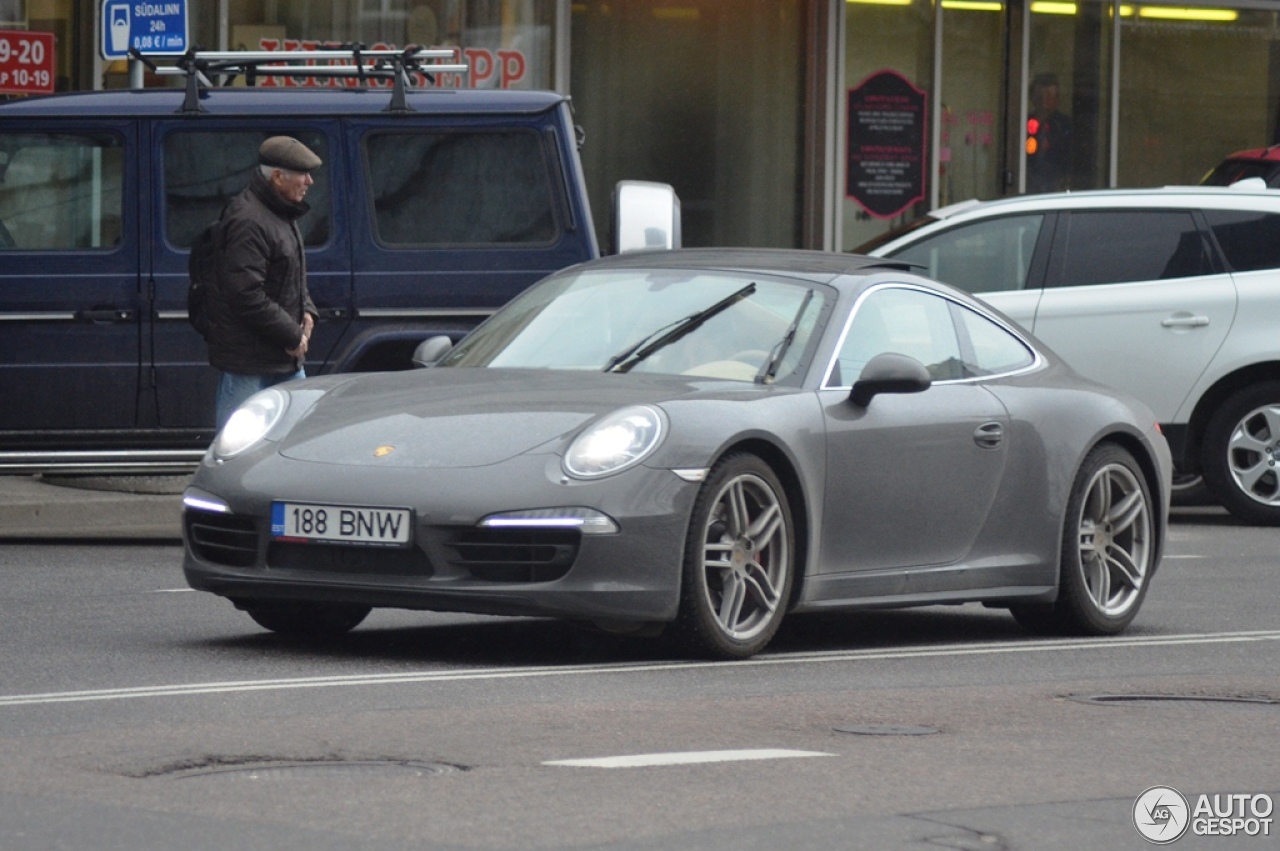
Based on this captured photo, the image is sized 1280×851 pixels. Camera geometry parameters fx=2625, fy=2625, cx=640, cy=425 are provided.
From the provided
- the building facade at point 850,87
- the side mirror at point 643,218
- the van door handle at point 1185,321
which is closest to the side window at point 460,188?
the side mirror at point 643,218

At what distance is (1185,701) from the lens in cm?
734

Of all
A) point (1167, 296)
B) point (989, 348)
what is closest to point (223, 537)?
point (989, 348)

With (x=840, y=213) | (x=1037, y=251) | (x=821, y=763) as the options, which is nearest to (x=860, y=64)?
(x=840, y=213)

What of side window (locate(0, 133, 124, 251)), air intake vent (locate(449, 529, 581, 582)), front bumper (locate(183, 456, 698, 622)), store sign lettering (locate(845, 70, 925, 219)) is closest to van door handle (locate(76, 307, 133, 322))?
side window (locate(0, 133, 124, 251))

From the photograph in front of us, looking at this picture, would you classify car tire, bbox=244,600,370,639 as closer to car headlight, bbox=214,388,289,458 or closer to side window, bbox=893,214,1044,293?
car headlight, bbox=214,388,289,458

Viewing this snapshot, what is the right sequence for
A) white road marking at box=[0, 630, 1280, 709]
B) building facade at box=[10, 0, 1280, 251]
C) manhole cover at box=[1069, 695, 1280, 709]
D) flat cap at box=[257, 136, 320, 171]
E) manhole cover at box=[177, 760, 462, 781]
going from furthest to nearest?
building facade at box=[10, 0, 1280, 251], flat cap at box=[257, 136, 320, 171], manhole cover at box=[1069, 695, 1280, 709], white road marking at box=[0, 630, 1280, 709], manhole cover at box=[177, 760, 462, 781]

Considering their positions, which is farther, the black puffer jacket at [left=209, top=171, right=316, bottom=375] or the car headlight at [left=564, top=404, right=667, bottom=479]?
the black puffer jacket at [left=209, top=171, right=316, bottom=375]

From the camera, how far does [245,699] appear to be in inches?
269

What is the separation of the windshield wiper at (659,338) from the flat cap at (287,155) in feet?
9.70

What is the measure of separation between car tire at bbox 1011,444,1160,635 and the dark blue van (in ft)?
11.5

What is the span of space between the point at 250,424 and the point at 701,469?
149cm

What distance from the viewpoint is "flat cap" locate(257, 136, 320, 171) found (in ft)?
36.1

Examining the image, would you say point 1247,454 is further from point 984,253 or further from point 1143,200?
point 984,253

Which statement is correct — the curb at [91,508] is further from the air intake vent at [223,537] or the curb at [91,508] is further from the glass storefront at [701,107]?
the glass storefront at [701,107]
